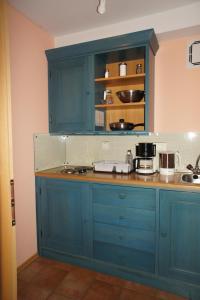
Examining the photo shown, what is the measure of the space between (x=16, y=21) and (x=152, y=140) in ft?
5.88

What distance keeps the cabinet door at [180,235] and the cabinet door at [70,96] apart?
3.58ft

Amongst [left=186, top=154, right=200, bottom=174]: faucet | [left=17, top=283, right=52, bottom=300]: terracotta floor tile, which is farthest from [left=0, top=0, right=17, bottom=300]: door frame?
[left=186, top=154, right=200, bottom=174]: faucet

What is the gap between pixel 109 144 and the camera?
2.50 meters

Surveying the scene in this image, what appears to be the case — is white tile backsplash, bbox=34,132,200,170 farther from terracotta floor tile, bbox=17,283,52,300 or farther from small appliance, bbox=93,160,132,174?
terracotta floor tile, bbox=17,283,52,300

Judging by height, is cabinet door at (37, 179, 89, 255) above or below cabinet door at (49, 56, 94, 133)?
below

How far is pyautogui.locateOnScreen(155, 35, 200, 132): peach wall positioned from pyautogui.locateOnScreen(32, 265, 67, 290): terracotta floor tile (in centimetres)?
178

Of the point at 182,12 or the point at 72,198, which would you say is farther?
the point at 72,198

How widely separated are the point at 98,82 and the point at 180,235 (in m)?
1.67

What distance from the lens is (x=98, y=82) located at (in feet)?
7.37

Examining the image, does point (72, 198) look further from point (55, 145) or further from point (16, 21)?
point (16, 21)

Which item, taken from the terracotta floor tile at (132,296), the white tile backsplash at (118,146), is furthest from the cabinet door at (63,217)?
the white tile backsplash at (118,146)

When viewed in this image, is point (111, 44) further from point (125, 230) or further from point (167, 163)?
point (125, 230)

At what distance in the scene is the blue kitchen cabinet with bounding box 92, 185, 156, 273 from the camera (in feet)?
5.91

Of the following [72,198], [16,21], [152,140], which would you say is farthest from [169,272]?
[16,21]
